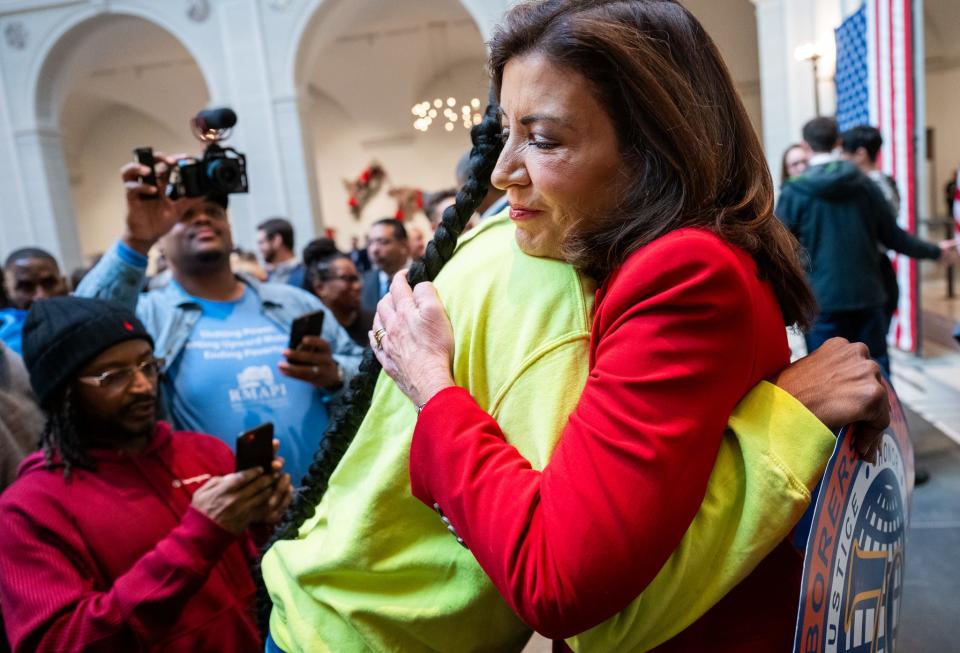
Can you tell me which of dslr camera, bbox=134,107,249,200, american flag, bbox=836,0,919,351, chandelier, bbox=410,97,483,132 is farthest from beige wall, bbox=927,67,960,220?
chandelier, bbox=410,97,483,132

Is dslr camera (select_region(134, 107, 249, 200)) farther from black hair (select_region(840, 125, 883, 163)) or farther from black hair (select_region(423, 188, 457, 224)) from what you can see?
black hair (select_region(840, 125, 883, 163))

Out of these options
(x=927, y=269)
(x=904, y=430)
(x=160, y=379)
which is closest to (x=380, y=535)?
(x=904, y=430)

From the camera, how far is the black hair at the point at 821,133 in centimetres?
396

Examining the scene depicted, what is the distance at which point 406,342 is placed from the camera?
96 cm

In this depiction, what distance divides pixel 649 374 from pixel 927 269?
1123 cm

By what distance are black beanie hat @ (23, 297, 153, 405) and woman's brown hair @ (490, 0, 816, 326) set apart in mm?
1391

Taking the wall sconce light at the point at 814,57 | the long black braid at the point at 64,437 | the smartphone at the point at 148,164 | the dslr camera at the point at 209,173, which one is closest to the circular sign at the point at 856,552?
the long black braid at the point at 64,437

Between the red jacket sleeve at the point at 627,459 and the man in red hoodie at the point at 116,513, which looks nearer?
the red jacket sleeve at the point at 627,459

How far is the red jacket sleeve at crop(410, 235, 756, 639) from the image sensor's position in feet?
2.47

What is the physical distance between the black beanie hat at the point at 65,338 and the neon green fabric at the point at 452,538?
1061mm

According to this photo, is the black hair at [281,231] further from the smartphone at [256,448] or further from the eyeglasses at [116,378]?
the smartphone at [256,448]

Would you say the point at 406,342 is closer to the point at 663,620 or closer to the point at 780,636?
the point at 663,620

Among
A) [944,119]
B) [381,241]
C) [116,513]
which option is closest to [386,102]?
[944,119]

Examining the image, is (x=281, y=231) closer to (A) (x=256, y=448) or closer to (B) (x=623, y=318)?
(A) (x=256, y=448)
